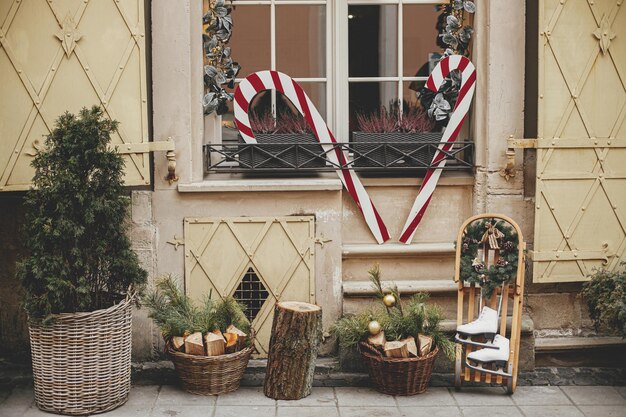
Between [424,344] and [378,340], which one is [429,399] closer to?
[424,344]

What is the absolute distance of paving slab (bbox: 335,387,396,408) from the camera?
19.2 ft

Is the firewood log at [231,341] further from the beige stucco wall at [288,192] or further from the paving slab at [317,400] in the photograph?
the beige stucco wall at [288,192]

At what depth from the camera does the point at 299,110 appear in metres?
6.58

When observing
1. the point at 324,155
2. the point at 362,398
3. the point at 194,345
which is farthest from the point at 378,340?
the point at 324,155

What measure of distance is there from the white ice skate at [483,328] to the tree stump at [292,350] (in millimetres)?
954

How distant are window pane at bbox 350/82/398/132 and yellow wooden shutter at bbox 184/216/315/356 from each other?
97cm

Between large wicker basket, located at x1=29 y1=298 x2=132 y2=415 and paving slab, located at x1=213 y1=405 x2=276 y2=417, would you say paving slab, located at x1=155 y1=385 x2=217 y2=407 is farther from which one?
large wicker basket, located at x1=29 y1=298 x2=132 y2=415

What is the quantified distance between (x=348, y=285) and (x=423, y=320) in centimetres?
72

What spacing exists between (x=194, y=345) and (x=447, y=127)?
7.93ft

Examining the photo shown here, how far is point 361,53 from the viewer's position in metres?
6.81

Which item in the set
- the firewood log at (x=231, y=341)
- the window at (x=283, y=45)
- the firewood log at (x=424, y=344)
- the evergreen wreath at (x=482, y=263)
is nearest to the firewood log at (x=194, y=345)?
the firewood log at (x=231, y=341)

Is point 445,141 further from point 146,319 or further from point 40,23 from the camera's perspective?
point 40,23

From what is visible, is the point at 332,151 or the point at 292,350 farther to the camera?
the point at 332,151

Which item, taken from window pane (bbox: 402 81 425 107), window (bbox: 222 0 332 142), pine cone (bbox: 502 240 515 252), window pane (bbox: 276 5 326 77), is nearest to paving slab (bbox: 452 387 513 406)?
pine cone (bbox: 502 240 515 252)
